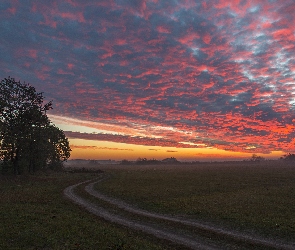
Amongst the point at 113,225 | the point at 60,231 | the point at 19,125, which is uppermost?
the point at 19,125

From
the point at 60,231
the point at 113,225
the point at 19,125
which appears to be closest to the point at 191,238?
the point at 113,225

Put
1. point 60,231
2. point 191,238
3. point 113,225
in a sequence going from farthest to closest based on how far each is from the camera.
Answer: point 113,225 < point 60,231 < point 191,238

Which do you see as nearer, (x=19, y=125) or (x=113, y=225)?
(x=113, y=225)

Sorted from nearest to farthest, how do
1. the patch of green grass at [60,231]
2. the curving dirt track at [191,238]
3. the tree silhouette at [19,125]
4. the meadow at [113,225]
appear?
the patch of green grass at [60,231], the meadow at [113,225], the curving dirt track at [191,238], the tree silhouette at [19,125]

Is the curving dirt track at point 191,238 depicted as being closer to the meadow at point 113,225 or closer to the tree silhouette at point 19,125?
the meadow at point 113,225

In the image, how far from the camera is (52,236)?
18203mm

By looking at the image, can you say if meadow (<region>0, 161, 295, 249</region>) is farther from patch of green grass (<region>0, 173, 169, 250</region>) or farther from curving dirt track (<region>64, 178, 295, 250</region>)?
curving dirt track (<region>64, 178, 295, 250</region>)

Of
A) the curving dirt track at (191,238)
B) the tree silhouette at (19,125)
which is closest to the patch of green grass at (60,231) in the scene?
the curving dirt track at (191,238)

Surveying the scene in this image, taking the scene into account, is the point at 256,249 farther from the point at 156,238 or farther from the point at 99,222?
the point at 99,222

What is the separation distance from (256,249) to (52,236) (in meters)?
15.7

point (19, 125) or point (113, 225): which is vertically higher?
point (19, 125)

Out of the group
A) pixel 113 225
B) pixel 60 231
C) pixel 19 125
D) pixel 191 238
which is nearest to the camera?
pixel 191 238

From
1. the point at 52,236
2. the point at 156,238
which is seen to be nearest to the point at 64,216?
the point at 52,236

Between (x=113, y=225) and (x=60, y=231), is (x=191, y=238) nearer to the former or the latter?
(x=113, y=225)
